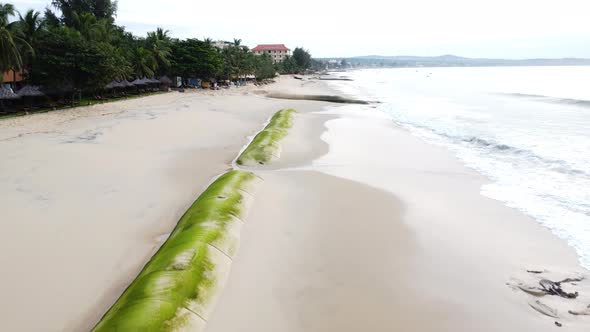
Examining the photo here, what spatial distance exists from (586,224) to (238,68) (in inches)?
3173

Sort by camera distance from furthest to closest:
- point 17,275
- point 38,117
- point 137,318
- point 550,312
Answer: point 38,117 < point 17,275 < point 550,312 < point 137,318

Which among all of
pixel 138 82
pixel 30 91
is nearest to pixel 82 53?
pixel 30 91

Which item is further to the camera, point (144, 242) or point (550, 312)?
point (144, 242)

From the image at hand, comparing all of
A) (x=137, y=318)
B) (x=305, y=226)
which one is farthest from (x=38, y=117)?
(x=137, y=318)

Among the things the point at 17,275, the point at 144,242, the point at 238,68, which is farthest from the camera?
the point at 238,68

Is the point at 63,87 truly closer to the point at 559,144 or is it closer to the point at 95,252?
the point at 95,252

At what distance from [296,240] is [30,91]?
31.8 meters

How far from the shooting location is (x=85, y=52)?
111ft

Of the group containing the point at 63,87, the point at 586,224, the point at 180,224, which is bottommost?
the point at 586,224

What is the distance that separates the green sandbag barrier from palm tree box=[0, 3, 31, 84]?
89.9ft

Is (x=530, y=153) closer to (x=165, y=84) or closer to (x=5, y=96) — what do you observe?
(x=5, y=96)

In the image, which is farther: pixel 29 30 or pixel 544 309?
pixel 29 30

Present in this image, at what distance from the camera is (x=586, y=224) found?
511 inches

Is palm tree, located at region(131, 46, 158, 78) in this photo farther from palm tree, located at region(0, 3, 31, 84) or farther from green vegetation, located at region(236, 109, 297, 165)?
green vegetation, located at region(236, 109, 297, 165)
